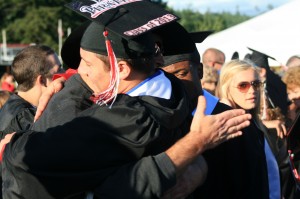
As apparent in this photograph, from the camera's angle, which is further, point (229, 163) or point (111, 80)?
point (229, 163)

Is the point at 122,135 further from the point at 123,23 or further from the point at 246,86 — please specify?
the point at 246,86

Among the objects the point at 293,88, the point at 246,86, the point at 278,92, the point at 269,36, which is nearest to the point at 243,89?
the point at 246,86

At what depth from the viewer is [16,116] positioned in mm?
4316

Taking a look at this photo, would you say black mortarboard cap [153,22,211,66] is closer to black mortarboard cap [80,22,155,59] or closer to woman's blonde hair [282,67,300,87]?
black mortarboard cap [80,22,155,59]

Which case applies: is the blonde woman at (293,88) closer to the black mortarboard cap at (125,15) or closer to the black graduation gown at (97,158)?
the black mortarboard cap at (125,15)

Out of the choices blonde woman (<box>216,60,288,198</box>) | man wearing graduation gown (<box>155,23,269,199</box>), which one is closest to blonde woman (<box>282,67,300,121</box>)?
blonde woman (<box>216,60,288,198</box>)

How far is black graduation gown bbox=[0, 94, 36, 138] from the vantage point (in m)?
4.19

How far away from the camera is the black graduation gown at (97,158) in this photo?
2.17 m

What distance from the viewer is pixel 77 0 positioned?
8.30ft

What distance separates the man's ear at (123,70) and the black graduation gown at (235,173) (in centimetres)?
76

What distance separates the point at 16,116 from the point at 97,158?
227 centimetres

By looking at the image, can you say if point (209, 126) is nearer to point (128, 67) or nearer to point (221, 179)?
point (128, 67)

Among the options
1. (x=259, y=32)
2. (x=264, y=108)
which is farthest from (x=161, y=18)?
(x=259, y=32)

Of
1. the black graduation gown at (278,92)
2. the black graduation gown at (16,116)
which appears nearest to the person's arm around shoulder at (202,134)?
the black graduation gown at (16,116)
